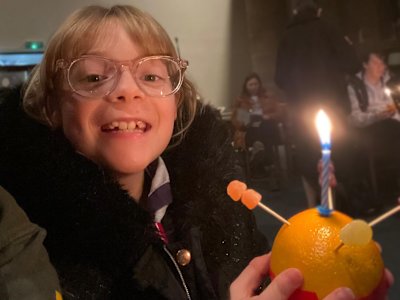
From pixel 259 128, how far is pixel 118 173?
355 centimetres

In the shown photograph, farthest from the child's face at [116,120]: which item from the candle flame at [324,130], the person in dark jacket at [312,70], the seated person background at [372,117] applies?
the seated person background at [372,117]

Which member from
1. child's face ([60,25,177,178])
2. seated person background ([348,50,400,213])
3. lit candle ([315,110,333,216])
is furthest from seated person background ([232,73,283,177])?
lit candle ([315,110,333,216])

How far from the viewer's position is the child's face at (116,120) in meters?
0.98

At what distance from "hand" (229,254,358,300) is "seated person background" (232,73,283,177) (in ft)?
12.0

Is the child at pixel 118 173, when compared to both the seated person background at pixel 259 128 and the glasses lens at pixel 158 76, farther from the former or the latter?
the seated person background at pixel 259 128

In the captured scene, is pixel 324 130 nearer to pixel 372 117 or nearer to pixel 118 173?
pixel 118 173

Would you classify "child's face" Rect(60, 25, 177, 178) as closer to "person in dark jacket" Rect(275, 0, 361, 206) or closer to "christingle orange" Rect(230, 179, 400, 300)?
"christingle orange" Rect(230, 179, 400, 300)

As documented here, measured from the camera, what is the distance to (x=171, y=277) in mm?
953

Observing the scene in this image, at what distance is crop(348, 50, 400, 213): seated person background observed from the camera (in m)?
3.42

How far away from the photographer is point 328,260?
0.58m

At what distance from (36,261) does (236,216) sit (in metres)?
0.59

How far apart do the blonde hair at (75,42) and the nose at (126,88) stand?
3.1 inches

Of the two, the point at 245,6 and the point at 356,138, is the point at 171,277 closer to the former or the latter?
the point at 356,138

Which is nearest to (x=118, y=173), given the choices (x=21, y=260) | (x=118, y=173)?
(x=118, y=173)
